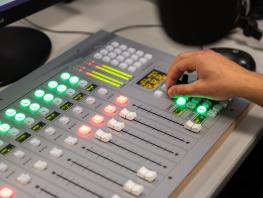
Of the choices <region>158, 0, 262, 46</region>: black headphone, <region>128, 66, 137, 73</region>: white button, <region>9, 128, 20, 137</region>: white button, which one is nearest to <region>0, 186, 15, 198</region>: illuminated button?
<region>9, 128, 20, 137</region>: white button

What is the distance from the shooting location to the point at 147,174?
634mm

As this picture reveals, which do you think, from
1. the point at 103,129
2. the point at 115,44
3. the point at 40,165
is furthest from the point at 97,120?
the point at 115,44

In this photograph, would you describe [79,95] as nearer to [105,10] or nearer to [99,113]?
[99,113]

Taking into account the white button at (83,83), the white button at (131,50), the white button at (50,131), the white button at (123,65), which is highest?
the white button at (131,50)

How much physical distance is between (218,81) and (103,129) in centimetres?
20

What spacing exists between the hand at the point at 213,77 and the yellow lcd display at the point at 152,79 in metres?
0.04

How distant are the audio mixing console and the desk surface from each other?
0.09ft

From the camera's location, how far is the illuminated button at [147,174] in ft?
2.07

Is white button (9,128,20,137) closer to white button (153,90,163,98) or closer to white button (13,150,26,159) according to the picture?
white button (13,150,26,159)

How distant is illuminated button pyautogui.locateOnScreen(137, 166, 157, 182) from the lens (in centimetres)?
63

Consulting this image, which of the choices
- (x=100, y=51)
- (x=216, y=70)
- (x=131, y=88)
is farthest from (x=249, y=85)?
(x=100, y=51)

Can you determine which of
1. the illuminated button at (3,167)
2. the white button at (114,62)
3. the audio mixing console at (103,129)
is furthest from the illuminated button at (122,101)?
the illuminated button at (3,167)

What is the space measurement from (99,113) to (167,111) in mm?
112

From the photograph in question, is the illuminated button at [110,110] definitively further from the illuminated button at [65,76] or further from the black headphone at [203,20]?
the black headphone at [203,20]
